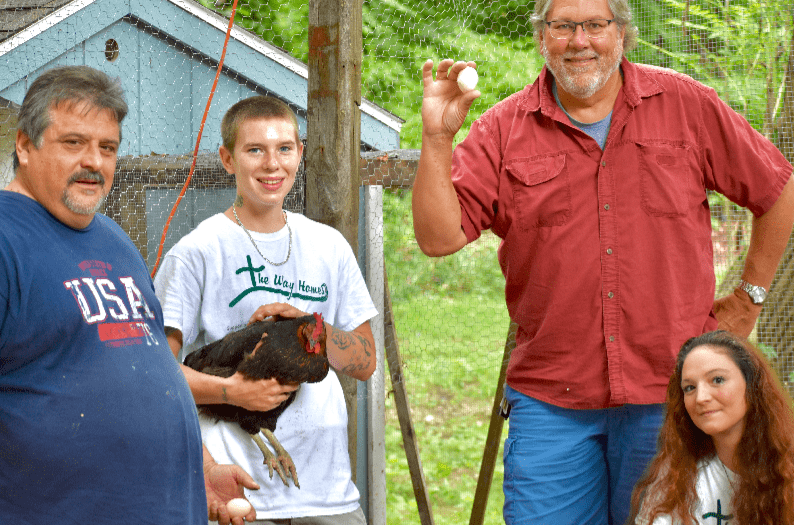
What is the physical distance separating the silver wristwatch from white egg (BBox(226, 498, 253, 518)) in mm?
1734

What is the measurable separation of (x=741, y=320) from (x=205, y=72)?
102 inches

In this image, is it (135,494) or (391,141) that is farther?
(391,141)

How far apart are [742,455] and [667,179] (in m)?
0.82

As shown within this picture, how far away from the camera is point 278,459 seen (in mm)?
2139

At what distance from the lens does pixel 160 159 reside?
9.76 ft

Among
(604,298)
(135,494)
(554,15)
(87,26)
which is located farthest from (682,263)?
(87,26)

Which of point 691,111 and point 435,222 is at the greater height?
point 691,111

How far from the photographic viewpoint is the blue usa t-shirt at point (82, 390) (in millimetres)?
1341

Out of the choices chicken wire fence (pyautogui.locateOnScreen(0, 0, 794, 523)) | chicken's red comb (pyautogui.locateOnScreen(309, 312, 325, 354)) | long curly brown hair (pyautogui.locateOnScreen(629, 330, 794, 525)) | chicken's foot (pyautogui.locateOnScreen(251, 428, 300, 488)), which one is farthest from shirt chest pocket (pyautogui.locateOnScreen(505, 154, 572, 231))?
chicken's foot (pyautogui.locateOnScreen(251, 428, 300, 488))

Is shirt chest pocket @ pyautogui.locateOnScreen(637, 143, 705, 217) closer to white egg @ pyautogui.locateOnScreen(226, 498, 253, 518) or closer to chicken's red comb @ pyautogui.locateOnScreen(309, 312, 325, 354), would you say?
chicken's red comb @ pyautogui.locateOnScreen(309, 312, 325, 354)

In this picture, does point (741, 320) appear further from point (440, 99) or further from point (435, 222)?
point (440, 99)

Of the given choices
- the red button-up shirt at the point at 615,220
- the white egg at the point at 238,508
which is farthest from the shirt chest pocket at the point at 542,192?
the white egg at the point at 238,508

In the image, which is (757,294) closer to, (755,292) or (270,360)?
(755,292)

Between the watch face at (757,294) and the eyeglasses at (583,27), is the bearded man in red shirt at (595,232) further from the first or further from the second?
the watch face at (757,294)
